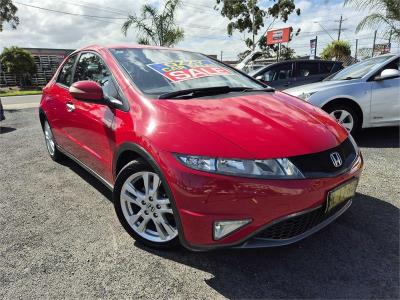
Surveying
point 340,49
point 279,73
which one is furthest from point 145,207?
point 340,49

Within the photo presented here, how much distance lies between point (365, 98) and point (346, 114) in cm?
35

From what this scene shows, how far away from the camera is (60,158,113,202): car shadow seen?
145 inches

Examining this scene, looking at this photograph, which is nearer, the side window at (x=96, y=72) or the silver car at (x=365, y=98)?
the side window at (x=96, y=72)

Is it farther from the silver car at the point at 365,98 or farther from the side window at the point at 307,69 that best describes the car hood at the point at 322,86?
the side window at the point at 307,69

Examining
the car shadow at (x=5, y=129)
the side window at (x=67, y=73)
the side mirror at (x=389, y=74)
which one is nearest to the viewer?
the side window at (x=67, y=73)

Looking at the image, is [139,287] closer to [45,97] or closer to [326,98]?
[45,97]

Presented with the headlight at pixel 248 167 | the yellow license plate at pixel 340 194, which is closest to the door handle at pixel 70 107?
the headlight at pixel 248 167

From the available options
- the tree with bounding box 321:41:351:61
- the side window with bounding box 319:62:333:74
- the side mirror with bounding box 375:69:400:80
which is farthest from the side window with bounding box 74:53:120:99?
the tree with bounding box 321:41:351:61

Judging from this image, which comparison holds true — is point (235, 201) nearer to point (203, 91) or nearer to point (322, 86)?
point (203, 91)

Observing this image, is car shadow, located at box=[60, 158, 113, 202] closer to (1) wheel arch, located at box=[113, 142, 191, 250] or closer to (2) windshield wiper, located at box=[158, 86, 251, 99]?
(1) wheel arch, located at box=[113, 142, 191, 250]

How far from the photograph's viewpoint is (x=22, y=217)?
3.21m

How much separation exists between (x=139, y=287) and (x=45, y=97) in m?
3.27

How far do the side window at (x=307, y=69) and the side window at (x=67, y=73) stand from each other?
6.39 metres

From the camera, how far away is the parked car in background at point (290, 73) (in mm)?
8898
